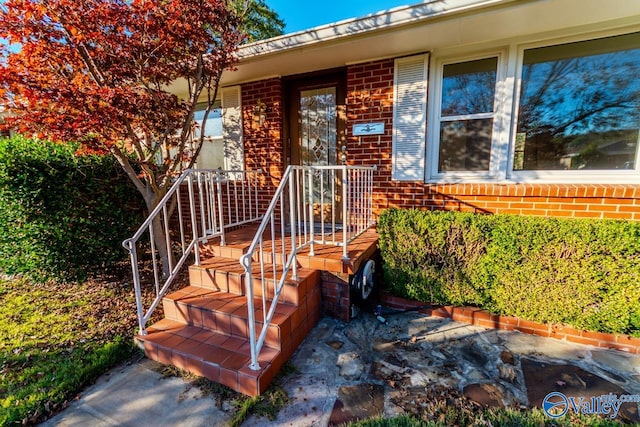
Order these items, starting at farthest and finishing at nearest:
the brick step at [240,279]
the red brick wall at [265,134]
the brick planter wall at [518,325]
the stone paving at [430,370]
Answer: the red brick wall at [265,134]
the brick step at [240,279]
the brick planter wall at [518,325]
the stone paving at [430,370]

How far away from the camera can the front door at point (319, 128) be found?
4059mm

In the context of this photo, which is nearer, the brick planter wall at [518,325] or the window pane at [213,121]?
the brick planter wall at [518,325]

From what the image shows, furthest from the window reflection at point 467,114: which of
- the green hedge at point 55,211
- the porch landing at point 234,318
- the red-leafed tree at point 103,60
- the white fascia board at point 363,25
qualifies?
the green hedge at point 55,211

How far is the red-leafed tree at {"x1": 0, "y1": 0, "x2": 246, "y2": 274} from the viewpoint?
2.44 meters

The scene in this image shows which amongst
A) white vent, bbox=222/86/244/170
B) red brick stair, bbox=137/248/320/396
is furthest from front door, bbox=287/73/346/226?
red brick stair, bbox=137/248/320/396

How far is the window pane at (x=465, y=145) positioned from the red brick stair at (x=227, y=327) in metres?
2.17

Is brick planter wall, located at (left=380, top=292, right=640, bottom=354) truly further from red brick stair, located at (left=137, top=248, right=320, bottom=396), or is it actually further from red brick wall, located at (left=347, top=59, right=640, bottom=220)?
red brick wall, located at (left=347, top=59, right=640, bottom=220)

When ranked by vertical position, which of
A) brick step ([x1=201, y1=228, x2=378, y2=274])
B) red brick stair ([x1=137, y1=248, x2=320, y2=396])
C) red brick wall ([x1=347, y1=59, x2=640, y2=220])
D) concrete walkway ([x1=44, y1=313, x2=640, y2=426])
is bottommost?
concrete walkway ([x1=44, y1=313, x2=640, y2=426])

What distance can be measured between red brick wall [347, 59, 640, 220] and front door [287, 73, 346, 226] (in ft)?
0.98

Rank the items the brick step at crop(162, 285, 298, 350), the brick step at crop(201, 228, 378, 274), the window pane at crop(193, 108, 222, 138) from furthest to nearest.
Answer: the window pane at crop(193, 108, 222, 138) < the brick step at crop(201, 228, 378, 274) < the brick step at crop(162, 285, 298, 350)

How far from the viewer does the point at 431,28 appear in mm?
2814

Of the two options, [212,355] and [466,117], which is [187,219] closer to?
[212,355]

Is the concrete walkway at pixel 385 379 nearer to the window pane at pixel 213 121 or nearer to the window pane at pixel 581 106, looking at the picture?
the window pane at pixel 581 106

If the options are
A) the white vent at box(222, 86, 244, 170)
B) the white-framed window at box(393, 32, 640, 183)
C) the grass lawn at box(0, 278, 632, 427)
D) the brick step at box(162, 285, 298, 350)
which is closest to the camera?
the grass lawn at box(0, 278, 632, 427)
